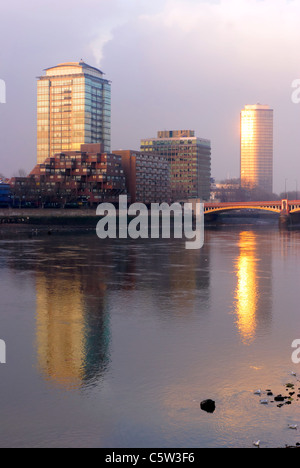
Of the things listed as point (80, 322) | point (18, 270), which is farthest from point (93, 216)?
point (80, 322)

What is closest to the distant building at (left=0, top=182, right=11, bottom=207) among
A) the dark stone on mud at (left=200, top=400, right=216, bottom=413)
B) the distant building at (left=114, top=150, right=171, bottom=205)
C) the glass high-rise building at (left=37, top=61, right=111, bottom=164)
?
the distant building at (left=114, top=150, right=171, bottom=205)

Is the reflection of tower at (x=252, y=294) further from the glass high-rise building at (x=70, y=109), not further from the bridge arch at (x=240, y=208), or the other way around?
the glass high-rise building at (x=70, y=109)

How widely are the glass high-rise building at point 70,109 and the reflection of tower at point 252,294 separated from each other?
464ft

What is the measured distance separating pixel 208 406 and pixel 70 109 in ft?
585

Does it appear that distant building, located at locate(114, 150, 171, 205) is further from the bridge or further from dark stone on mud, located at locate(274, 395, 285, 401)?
dark stone on mud, located at locate(274, 395, 285, 401)

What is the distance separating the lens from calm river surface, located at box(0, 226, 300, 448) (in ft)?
38.4

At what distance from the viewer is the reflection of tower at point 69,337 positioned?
15.2 meters

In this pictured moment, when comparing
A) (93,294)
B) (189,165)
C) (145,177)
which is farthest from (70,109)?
(93,294)

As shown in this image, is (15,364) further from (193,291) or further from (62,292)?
(193,291)

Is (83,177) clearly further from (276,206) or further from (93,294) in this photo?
(93,294)

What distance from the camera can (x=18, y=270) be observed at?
38375 millimetres

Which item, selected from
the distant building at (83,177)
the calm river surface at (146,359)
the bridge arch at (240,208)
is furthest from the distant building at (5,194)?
the calm river surface at (146,359)

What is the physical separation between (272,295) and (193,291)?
409cm

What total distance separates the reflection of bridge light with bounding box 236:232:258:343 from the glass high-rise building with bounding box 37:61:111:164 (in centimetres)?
14300
